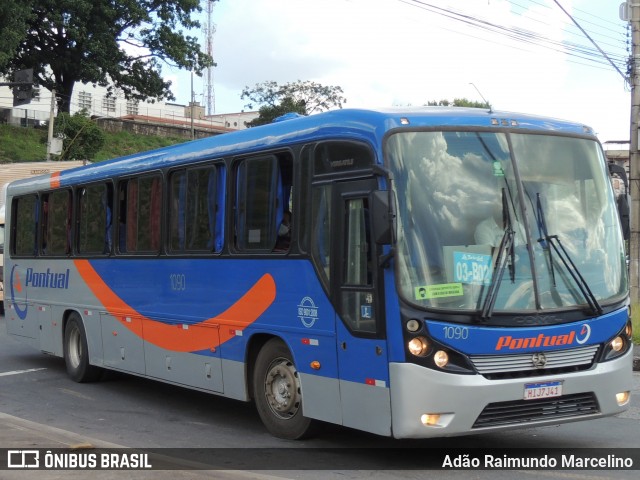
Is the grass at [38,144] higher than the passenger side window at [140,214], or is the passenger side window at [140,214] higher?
the grass at [38,144]

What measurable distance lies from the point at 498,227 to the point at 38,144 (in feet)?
180

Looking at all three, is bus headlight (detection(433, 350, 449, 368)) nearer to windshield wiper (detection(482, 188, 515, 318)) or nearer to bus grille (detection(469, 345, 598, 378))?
bus grille (detection(469, 345, 598, 378))

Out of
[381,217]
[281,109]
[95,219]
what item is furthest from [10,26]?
[381,217]

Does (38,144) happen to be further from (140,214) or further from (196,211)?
(196,211)

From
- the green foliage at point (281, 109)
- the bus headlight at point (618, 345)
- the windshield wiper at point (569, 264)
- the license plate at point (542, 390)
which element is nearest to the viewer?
the license plate at point (542, 390)

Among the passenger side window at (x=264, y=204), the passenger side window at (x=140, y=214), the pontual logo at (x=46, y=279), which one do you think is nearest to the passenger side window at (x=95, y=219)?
the passenger side window at (x=140, y=214)

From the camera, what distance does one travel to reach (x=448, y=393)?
23.9 ft

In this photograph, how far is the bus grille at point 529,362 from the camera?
7430 mm

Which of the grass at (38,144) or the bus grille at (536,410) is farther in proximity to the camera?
the grass at (38,144)

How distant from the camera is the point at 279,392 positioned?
361 inches

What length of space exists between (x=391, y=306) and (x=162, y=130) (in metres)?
66.3

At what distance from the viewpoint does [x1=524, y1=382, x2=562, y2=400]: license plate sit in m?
7.53

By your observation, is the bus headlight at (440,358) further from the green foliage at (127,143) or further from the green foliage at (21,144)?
the green foliage at (127,143)

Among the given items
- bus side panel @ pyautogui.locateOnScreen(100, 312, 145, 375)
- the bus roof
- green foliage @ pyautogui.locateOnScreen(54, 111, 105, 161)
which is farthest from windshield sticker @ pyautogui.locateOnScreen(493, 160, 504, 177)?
green foliage @ pyautogui.locateOnScreen(54, 111, 105, 161)
